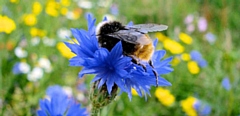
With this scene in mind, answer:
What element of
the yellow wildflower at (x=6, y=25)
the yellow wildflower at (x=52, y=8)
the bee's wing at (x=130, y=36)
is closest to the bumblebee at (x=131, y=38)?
the bee's wing at (x=130, y=36)

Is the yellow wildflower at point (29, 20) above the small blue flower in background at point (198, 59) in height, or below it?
above

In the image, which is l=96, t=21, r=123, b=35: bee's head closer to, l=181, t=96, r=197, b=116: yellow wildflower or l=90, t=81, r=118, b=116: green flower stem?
l=90, t=81, r=118, b=116: green flower stem

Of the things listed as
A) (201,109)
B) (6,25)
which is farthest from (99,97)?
(6,25)

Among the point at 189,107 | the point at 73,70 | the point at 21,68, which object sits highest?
the point at 21,68

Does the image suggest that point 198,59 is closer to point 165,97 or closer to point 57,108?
point 165,97

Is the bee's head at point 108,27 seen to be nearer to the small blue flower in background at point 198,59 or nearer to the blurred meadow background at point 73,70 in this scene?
the blurred meadow background at point 73,70

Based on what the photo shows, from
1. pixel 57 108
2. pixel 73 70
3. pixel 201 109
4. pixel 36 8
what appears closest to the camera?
pixel 57 108

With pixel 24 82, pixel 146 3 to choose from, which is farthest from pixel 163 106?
pixel 146 3

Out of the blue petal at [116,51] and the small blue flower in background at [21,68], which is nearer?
the blue petal at [116,51]
